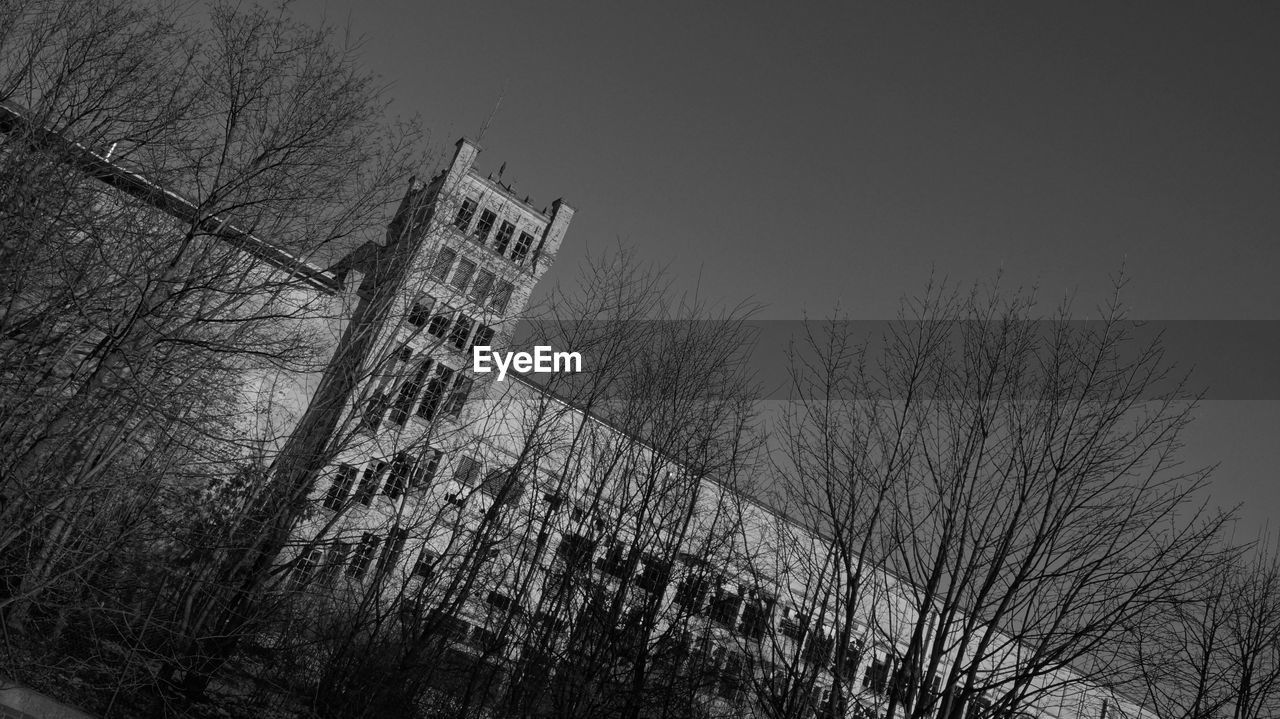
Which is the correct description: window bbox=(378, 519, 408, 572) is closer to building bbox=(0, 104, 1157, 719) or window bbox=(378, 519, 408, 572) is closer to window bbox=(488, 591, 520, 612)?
building bbox=(0, 104, 1157, 719)

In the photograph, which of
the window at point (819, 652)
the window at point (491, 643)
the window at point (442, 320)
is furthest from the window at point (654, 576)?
the window at point (442, 320)

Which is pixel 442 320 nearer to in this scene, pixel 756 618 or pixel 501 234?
pixel 756 618

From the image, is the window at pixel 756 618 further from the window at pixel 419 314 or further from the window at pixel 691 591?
the window at pixel 419 314

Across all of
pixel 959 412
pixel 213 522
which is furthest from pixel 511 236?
pixel 959 412

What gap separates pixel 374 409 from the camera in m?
14.5

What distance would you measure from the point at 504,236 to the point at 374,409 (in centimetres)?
2734

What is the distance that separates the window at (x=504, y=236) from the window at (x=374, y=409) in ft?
85.6

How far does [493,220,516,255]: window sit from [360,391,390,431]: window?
85.6 ft

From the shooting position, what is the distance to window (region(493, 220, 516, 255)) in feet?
132

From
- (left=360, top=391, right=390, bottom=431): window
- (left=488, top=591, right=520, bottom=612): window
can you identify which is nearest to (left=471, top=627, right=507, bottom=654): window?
(left=488, top=591, right=520, bottom=612): window

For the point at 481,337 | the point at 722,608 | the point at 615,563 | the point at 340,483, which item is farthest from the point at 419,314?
the point at 340,483

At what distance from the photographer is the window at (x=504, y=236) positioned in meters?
40.2

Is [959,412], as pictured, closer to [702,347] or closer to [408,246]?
[702,347]

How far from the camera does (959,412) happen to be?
29.9 ft
